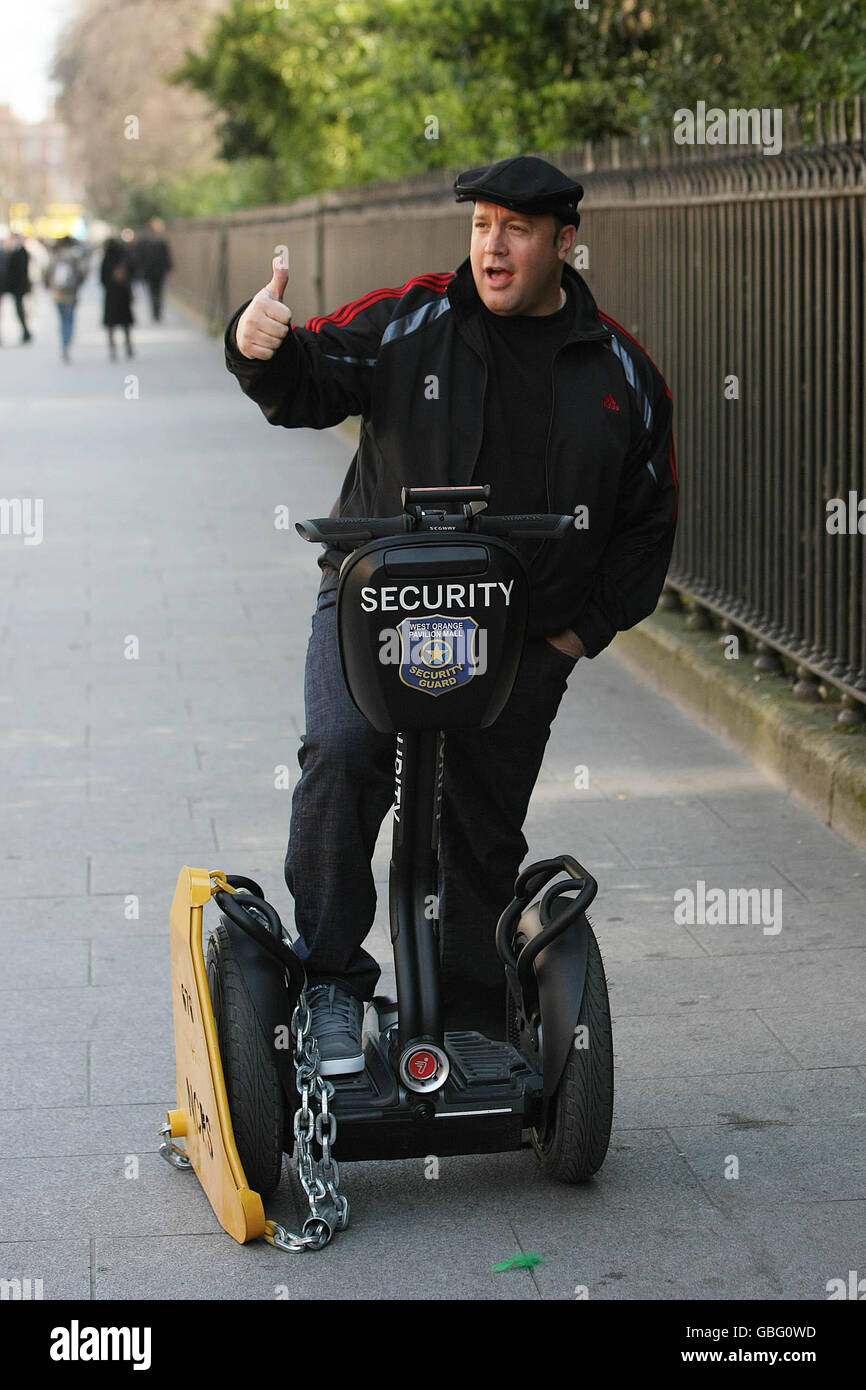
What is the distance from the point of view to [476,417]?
397 cm

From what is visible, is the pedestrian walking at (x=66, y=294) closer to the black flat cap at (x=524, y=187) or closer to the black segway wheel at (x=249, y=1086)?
the black flat cap at (x=524, y=187)

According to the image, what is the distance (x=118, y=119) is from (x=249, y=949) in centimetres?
6642

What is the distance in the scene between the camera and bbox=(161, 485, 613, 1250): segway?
3.58 meters

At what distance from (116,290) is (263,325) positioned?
79.1 ft

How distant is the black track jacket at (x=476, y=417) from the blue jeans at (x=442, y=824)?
7.0 inches

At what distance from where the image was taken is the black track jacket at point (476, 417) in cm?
395

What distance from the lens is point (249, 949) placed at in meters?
3.87

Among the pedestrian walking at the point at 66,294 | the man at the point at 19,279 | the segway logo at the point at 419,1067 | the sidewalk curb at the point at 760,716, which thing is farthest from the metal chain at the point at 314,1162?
the man at the point at 19,279

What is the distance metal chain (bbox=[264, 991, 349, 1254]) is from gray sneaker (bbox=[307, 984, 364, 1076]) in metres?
0.03

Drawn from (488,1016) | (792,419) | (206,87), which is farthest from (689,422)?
(206,87)

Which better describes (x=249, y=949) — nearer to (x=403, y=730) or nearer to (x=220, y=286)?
(x=403, y=730)

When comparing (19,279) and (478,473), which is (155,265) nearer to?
(19,279)

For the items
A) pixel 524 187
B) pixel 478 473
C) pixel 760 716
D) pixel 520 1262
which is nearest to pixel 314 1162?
pixel 520 1262

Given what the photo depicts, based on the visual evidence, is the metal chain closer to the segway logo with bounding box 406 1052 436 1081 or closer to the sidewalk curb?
the segway logo with bounding box 406 1052 436 1081
